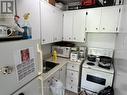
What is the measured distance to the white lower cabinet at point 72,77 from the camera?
2337mm

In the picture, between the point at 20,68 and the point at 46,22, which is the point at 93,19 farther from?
the point at 20,68

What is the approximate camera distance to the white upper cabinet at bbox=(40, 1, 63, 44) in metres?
1.84

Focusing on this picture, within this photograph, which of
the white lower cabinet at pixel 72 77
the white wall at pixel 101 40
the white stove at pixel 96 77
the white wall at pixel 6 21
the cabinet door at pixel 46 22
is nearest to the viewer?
the white wall at pixel 6 21

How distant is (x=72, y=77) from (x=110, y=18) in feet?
5.56

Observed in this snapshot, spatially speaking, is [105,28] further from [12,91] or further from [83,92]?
[12,91]

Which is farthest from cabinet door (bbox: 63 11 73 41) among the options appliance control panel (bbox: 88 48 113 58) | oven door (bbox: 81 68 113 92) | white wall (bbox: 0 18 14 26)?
white wall (bbox: 0 18 14 26)

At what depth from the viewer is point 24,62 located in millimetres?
838

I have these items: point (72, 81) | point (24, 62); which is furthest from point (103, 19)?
point (24, 62)

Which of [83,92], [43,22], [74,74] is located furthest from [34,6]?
[83,92]

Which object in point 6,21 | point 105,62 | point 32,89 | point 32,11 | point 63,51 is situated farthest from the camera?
point 63,51

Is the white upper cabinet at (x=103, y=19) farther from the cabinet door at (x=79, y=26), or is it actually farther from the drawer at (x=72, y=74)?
the drawer at (x=72, y=74)

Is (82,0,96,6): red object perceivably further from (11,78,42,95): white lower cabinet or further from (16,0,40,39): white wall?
(11,78,42,95): white lower cabinet

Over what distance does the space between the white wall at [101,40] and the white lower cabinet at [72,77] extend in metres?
0.84

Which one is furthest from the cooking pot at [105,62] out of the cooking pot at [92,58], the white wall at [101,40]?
the white wall at [101,40]
